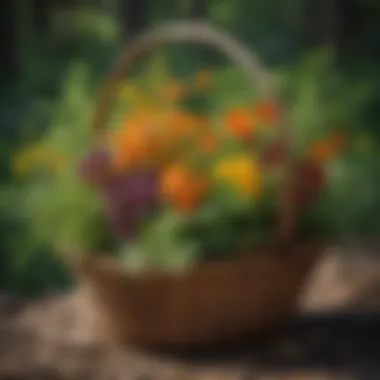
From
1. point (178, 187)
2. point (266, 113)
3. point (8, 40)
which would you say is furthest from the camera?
point (8, 40)

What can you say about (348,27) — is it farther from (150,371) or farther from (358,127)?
(150,371)

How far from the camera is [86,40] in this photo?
44.7 inches

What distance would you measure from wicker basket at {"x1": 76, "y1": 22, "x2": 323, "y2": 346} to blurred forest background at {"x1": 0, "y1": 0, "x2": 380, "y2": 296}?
26cm

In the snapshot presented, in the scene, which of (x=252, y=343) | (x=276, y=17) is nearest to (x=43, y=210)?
(x=252, y=343)

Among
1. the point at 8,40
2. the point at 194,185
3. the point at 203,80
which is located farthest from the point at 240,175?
the point at 8,40

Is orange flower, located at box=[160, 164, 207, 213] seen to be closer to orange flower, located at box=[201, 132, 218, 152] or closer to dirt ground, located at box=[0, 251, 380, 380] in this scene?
A: orange flower, located at box=[201, 132, 218, 152]

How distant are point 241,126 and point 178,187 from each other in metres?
0.12

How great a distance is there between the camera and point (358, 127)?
1170 mm

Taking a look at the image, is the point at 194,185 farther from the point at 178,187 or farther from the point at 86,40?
the point at 86,40

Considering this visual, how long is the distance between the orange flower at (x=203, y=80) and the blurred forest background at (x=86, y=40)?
2 centimetres

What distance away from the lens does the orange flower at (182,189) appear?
2.65ft

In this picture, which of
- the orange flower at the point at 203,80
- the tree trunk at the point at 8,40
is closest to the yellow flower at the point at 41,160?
the tree trunk at the point at 8,40

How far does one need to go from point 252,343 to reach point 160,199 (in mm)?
189

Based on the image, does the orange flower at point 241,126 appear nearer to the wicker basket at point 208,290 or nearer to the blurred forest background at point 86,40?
the wicker basket at point 208,290
